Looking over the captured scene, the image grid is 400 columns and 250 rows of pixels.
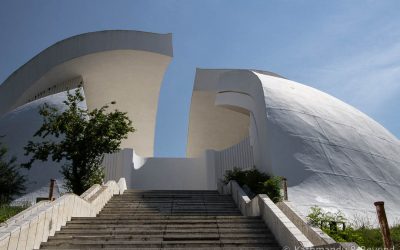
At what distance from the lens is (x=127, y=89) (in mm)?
24484

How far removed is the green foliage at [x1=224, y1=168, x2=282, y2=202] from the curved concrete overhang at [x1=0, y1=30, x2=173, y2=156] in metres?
11.6

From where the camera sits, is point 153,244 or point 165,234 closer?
point 153,244

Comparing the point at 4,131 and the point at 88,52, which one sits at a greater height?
the point at 88,52

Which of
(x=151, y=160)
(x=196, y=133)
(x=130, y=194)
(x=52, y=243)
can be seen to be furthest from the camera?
(x=196, y=133)

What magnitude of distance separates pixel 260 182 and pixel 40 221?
6570mm

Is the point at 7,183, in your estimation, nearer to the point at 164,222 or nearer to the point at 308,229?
the point at 164,222

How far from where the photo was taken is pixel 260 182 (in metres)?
11.2

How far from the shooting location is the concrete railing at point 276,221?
517cm

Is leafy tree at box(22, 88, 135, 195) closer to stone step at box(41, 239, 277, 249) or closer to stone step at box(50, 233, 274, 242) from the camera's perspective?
stone step at box(50, 233, 274, 242)

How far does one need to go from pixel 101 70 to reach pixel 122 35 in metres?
2.37

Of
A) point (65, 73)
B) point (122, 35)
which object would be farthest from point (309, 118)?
point (65, 73)

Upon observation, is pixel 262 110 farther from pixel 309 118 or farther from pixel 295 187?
pixel 295 187

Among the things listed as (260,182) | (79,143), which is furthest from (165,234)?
(79,143)

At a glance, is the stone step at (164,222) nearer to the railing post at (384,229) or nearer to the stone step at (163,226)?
the stone step at (163,226)
